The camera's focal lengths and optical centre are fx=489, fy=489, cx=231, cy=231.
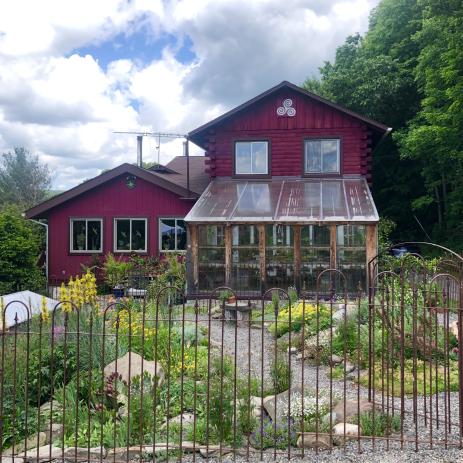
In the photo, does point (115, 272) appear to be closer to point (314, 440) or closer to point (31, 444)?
point (31, 444)

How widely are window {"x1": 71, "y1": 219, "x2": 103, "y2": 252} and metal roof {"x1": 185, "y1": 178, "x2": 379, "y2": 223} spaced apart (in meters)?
4.54

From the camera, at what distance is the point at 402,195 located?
85.1 feet

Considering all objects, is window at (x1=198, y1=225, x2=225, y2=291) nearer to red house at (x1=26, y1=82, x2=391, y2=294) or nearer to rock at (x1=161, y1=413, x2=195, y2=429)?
red house at (x1=26, y1=82, x2=391, y2=294)


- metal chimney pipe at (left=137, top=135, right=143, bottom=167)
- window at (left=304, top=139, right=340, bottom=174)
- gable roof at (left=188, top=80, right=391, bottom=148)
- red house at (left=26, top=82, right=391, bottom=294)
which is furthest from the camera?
metal chimney pipe at (left=137, top=135, right=143, bottom=167)

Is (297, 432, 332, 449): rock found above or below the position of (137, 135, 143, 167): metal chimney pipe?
below

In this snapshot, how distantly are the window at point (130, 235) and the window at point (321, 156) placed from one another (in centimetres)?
610

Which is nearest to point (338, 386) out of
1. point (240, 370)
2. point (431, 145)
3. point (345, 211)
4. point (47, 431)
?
point (240, 370)

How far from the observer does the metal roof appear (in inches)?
537

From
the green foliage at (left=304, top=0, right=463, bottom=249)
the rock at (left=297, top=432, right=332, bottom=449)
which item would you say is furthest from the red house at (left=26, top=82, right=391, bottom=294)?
the rock at (left=297, top=432, right=332, bottom=449)

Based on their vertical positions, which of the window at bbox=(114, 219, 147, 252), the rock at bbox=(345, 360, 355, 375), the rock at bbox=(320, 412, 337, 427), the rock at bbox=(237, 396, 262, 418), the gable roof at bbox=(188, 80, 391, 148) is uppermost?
the gable roof at bbox=(188, 80, 391, 148)

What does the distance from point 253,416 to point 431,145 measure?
1872 centimetres

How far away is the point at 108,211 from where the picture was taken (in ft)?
57.3

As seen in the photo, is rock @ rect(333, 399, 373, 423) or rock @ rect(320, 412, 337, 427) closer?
rock @ rect(320, 412, 337, 427)

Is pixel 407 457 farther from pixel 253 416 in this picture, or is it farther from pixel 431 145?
pixel 431 145
